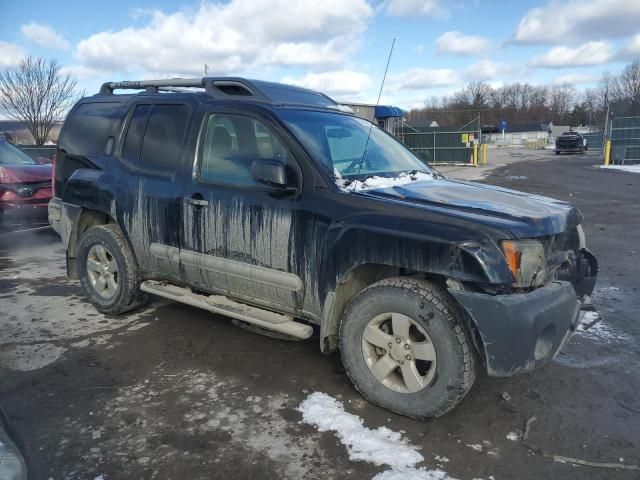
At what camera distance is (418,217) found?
2998 millimetres

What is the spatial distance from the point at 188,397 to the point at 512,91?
125610mm

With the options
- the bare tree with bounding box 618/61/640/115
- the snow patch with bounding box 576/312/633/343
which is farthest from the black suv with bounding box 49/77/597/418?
the bare tree with bounding box 618/61/640/115

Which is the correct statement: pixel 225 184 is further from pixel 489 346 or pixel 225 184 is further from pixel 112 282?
pixel 489 346

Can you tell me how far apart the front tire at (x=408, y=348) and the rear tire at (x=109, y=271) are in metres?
2.28

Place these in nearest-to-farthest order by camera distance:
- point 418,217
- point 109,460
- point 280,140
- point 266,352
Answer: point 109,460 < point 418,217 < point 280,140 < point 266,352

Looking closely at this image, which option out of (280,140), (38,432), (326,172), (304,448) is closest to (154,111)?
(280,140)

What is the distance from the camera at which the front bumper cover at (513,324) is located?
278 centimetres

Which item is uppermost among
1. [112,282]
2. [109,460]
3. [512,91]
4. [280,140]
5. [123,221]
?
[512,91]

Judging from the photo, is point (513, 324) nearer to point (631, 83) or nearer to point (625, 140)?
point (625, 140)

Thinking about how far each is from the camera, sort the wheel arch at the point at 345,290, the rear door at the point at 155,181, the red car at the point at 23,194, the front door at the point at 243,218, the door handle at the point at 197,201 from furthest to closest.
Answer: the red car at the point at 23,194
the rear door at the point at 155,181
the door handle at the point at 197,201
the front door at the point at 243,218
the wheel arch at the point at 345,290

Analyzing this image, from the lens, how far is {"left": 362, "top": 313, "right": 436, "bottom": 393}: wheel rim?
3.08 meters

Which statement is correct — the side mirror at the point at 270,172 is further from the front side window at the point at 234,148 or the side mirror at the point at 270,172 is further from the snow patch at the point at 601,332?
the snow patch at the point at 601,332

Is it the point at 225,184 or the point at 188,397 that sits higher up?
the point at 225,184

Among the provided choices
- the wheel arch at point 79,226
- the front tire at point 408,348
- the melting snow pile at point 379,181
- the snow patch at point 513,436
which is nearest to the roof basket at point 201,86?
the melting snow pile at point 379,181
